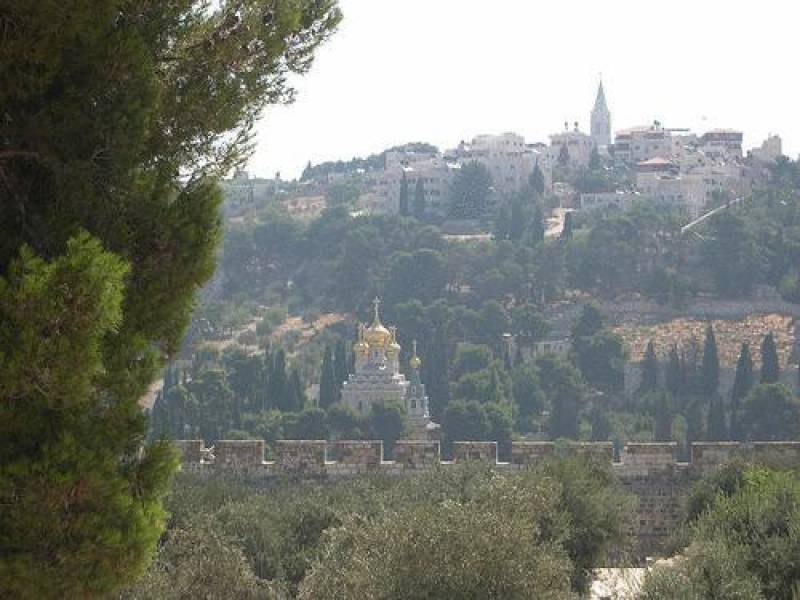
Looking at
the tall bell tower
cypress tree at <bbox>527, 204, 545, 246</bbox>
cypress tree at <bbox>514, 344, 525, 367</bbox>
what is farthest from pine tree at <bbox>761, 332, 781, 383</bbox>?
the tall bell tower

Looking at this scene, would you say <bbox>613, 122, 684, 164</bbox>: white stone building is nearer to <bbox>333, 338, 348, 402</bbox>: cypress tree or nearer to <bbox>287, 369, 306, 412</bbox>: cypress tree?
<bbox>333, 338, 348, 402</bbox>: cypress tree

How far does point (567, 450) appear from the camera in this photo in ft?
61.4

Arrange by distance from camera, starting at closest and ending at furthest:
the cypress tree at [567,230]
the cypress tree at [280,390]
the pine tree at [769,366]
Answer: the cypress tree at [280,390], the pine tree at [769,366], the cypress tree at [567,230]

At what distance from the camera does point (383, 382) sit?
70.2m

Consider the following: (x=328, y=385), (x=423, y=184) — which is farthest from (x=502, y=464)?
(x=423, y=184)

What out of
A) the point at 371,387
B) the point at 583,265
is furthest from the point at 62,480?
the point at 583,265

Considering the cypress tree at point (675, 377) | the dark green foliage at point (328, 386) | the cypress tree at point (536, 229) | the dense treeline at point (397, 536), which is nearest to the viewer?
the dense treeline at point (397, 536)

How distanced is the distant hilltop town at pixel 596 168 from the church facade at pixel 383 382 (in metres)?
47.5

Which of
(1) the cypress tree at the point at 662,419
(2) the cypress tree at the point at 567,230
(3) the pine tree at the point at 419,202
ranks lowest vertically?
(1) the cypress tree at the point at 662,419

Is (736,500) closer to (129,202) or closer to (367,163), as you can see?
(129,202)

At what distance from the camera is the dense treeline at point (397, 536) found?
1088cm

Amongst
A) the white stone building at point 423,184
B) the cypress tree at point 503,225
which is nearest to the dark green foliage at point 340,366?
the cypress tree at point 503,225

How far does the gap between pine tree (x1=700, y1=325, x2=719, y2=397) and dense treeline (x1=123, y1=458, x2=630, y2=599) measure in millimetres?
56945

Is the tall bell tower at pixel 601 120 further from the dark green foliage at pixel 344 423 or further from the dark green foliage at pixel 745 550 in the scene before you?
the dark green foliage at pixel 745 550
